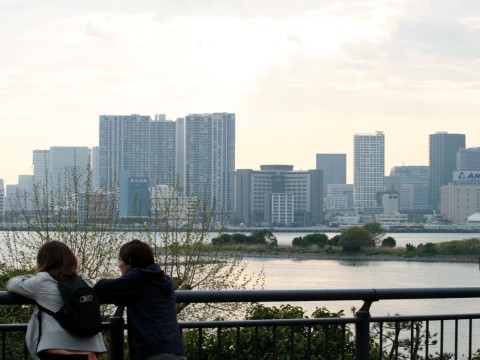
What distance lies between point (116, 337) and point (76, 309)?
0.54 m

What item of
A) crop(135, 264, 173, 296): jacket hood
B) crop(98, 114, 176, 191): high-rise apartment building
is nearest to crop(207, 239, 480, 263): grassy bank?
crop(98, 114, 176, 191): high-rise apartment building

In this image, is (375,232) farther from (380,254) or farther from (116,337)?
(116,337)

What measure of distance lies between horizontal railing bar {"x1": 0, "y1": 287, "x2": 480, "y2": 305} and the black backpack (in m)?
0.22

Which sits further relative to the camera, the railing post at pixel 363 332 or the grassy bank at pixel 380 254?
the grassy bank at pixel 380 254

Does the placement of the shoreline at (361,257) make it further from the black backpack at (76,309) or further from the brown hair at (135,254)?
the black backpack at (76,309)

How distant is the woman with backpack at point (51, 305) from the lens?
12.3ft

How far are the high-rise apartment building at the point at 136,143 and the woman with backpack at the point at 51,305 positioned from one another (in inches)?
5496

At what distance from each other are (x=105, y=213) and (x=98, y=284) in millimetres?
17503

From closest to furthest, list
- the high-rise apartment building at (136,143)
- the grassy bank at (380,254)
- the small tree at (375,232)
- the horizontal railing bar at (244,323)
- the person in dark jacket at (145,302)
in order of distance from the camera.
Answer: the person in dark jacket at (145,302)
the horizontal railing bar at (244,323)
the grassy bank at (380,254)
the small tree at (375,232)
the high-rise apartment building at (136,143)

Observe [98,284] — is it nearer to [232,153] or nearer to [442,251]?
[442,251]

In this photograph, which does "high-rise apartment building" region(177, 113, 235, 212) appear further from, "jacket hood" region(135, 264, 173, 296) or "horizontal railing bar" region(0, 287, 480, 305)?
"jacket hood" region(135, 264, 173, 296)

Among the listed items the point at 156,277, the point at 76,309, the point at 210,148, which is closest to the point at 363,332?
the point at 156,277

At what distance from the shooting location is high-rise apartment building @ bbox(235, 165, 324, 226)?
169m

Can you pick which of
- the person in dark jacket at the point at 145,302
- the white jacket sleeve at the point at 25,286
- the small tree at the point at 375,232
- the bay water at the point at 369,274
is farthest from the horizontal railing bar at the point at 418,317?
the small tree at the point at 375,232
